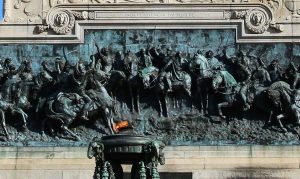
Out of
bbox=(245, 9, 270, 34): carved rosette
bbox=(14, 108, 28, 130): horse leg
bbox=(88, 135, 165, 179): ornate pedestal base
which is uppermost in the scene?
bbox=(245, 9, 270, 34): carved rosette

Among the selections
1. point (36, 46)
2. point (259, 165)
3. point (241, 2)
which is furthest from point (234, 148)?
point (36, 46)

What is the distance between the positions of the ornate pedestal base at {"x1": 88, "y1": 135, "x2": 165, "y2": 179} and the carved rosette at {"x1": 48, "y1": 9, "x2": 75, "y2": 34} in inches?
402

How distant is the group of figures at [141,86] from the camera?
84.5 feet

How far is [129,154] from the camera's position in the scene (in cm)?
1709

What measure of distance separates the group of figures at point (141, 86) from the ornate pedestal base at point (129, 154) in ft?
27.9

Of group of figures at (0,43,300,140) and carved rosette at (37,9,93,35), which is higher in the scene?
carved rosette at (37,9,93,35)

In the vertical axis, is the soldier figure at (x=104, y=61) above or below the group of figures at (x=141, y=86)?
above

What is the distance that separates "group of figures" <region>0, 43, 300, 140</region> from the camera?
2575cm

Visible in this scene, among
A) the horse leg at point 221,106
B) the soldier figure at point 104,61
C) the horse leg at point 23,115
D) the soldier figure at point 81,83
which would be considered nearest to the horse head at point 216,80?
the horse leg at point 221,106

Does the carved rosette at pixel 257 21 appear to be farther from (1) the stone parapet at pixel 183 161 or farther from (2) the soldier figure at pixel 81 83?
(2) the soldier figure at pixel 81 83

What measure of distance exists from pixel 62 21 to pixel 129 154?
10.8 meters

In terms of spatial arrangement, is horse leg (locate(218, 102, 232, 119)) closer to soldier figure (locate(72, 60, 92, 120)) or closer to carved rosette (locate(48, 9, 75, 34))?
soldier figure (locate(72, 60, 92, 120))

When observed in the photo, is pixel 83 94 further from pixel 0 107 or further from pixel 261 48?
pixel 261 48

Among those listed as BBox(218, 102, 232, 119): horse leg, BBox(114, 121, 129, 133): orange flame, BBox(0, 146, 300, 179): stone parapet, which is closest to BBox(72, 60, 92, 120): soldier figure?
BBox(114, 121, 129, 133): orange flame
